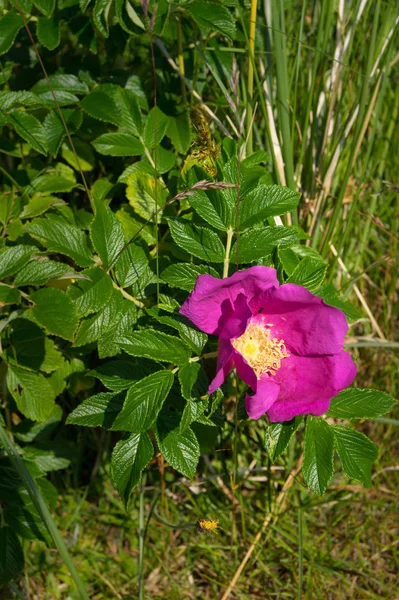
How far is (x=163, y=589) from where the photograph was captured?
174cm

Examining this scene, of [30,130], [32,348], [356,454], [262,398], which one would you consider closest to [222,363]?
[262,398]

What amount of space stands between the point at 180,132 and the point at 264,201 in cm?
42

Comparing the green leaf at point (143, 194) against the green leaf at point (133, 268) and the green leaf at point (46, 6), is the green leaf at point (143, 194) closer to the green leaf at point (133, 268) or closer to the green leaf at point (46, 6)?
the green leaf at point (133, 268)

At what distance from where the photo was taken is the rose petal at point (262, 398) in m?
1.04

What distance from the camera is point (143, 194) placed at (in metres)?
1.44

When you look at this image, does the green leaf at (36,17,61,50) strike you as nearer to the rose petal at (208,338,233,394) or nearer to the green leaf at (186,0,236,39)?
the green leaf at (186,0,236,39)

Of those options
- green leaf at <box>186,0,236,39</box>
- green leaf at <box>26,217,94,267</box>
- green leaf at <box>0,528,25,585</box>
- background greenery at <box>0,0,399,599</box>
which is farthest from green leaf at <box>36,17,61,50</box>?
green leaf at <box>0,528,25,585</box>

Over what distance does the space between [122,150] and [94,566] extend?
41.9 inches

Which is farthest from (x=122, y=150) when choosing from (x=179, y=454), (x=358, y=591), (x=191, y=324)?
(x=358, y=591)

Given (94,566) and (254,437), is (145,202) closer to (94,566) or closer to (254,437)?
(254,437)

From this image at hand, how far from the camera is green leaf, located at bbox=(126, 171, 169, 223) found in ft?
4.69

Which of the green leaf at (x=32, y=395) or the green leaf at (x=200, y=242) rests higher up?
the green leaf at (x=200, y=242)

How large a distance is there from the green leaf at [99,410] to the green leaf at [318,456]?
348 millimetres

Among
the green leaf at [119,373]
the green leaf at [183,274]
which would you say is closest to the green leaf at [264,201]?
the green leaf at [183,274]
